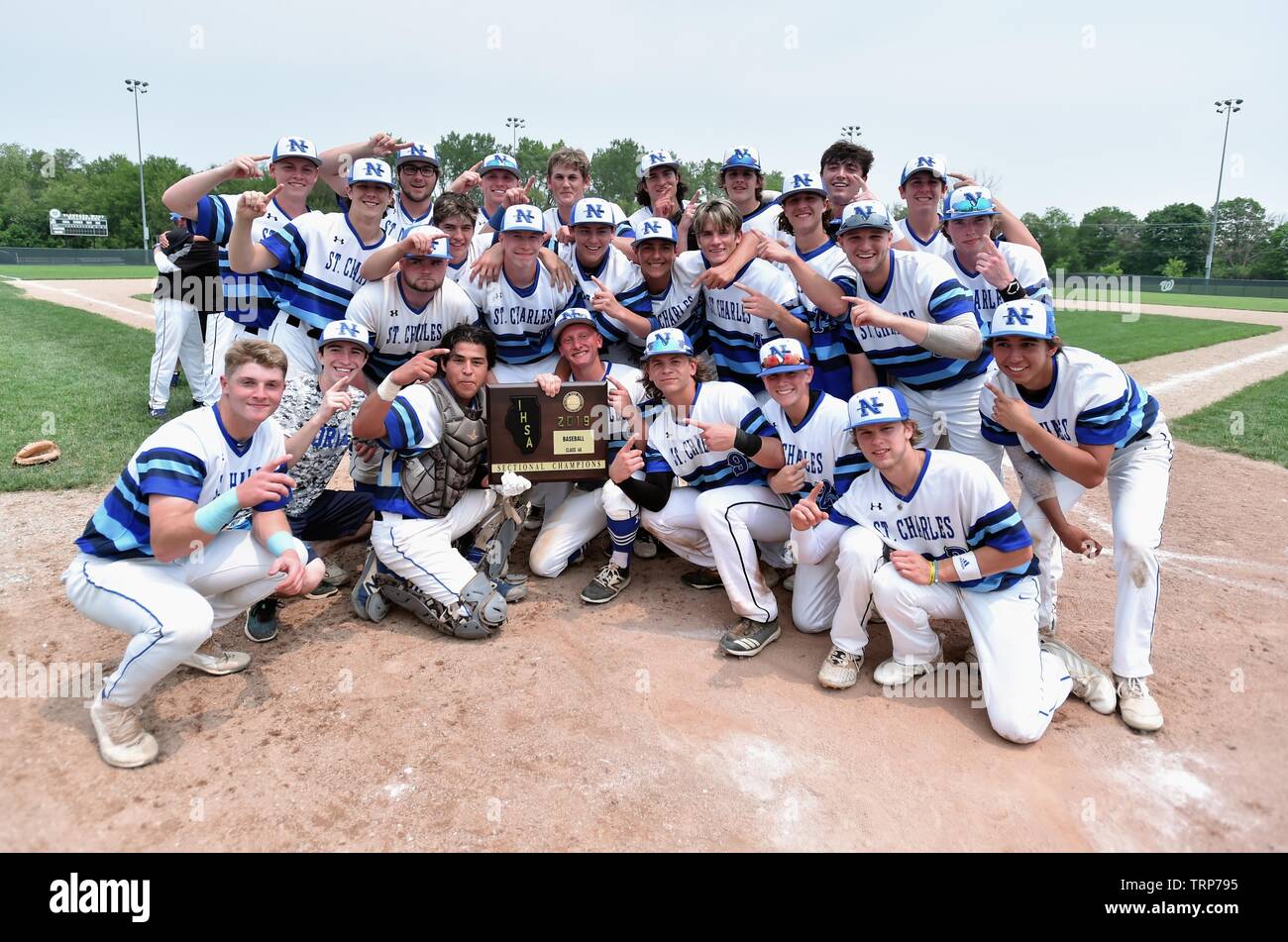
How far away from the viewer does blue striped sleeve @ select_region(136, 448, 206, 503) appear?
3.60 m

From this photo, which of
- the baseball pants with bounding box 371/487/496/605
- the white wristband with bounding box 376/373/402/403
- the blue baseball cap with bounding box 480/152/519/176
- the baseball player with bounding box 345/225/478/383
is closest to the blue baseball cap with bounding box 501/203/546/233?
the baseball player with bounding box 345/225/478/383

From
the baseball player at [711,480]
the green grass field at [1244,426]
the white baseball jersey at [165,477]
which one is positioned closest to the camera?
the white baseball jersey at [165,477]

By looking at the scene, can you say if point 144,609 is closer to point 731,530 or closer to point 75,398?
point 731,530

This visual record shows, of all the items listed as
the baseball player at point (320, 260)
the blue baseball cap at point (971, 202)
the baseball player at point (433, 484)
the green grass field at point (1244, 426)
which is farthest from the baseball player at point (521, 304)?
the green grass field at point (1244, 426)

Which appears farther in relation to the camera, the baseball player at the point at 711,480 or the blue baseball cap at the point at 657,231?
the blue baseball cap at the point at 657,231

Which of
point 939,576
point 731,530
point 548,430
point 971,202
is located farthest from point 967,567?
point 548,430

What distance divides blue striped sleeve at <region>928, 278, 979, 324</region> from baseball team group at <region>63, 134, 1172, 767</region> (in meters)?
0.01

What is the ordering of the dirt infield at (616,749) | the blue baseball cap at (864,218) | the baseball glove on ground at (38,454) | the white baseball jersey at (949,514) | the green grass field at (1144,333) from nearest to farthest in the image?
the dirt infield at (616,749) < the white baseball jersey at (949,514) < the blue baseball cap at (864,218) < the baseball glove on ground at (38,454) < the green grass field at (1144,333)

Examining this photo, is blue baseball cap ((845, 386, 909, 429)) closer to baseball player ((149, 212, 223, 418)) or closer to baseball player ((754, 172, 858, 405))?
baseball player ((754, 172, 858, 405))

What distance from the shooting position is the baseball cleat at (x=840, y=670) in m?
4.27

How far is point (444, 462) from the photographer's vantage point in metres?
5.12

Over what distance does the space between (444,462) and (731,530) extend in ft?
5.97

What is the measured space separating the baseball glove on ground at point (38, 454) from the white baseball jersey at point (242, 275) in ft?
8.45

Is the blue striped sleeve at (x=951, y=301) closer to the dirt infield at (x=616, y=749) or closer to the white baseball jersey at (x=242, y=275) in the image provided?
the dirt infield at (x=616, y=749)
